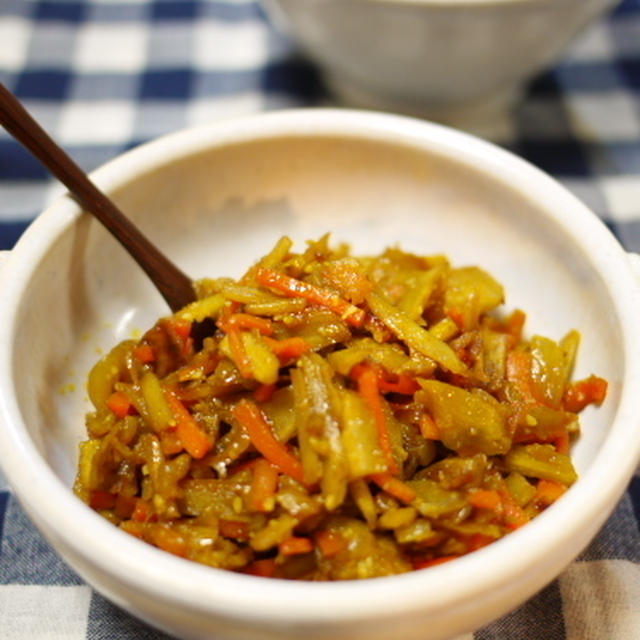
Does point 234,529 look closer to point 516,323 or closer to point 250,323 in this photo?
point 250,323

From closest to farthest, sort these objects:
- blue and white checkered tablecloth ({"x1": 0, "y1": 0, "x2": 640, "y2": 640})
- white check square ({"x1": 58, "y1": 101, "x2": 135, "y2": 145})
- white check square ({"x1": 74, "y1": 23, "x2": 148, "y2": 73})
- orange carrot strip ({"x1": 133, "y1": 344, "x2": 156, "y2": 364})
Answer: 1. orange carrot strip ({"x1": 133, "y1": 344, "x2": 156, "y2": 364})
2. blue and white checkered tablecloth ({"x1": 0, "y1": 0, "x2": 640, "y2": 640})
3. white check square ({"x1": 58, "y1": 101, "x2": 135, "y2": 145})
4. white check square ({"x1": 74, "y1": 23, "x2": 148, "y2": 73})

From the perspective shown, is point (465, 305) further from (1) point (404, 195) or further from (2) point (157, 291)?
(2) point (157, 291)

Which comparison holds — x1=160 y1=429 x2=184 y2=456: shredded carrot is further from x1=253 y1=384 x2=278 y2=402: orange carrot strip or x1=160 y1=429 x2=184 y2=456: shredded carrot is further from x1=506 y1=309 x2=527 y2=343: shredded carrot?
x1=506 y1=309 x2=527 y2=343: shredded carrot

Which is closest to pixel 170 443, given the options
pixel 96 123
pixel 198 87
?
pixel 96 123

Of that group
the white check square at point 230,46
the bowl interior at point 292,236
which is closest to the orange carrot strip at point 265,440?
the bowl interior at point 292,236

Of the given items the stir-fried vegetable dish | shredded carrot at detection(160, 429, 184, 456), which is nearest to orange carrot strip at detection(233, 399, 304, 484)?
the stir-fried vegetable dish

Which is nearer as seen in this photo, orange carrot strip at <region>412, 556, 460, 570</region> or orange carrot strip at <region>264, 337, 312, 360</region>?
orange carrot strip at <region>412, 556, 460, 570</region>

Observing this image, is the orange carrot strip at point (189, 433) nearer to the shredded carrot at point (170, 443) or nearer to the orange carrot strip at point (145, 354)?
the shredded carrot at point (170, 443)

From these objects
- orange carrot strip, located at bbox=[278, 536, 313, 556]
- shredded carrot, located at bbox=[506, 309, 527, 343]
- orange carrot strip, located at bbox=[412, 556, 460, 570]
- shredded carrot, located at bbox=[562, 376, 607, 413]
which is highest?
orange carrot strip, located at bbox=[278, 536, 313, 556]
